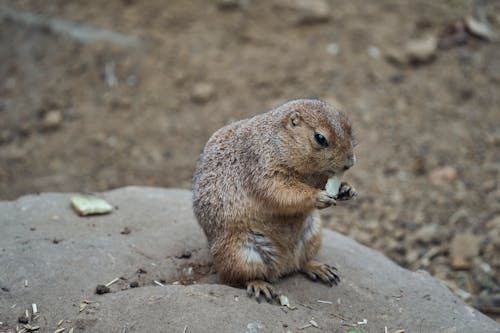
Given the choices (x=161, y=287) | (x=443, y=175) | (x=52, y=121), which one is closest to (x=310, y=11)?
(x=443, y=175)

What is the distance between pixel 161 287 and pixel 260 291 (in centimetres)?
69

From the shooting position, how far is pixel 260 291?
4152mm

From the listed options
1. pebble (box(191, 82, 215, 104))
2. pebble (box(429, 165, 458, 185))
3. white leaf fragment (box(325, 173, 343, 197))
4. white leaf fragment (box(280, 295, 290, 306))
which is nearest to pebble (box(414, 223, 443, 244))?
pebble (box(429, 165, 458, 185))

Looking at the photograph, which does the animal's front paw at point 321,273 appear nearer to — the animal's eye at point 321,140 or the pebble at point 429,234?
the animal's eye at point 321,140

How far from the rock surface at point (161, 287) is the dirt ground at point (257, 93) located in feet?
8.16

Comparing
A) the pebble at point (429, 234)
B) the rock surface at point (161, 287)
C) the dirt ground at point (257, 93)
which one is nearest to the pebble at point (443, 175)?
the dirt ground at point (257, 93)

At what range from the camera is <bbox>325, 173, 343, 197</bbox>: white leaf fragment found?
4088 mm

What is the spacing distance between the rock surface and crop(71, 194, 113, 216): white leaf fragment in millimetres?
71

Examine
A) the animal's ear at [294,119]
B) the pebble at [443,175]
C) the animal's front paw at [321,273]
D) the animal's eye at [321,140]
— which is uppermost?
the animal's ear at [294,119]

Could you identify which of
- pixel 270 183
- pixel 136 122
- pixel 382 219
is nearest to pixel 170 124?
pixel 136 122

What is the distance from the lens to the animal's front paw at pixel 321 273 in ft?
14.6

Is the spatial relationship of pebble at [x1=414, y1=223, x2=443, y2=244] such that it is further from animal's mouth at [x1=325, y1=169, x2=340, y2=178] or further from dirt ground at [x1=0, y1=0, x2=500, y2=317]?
animal's mouth at [x1=325, y1=169, x2=340, y2=178]

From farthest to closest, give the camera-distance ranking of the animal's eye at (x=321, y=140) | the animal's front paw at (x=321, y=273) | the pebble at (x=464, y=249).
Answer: the pebble at (x=464, y=249) < the animal's front paw at (x=321, y=273) < the animal's eye at (x=321, y=140)

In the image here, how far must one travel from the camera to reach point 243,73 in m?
9.49
